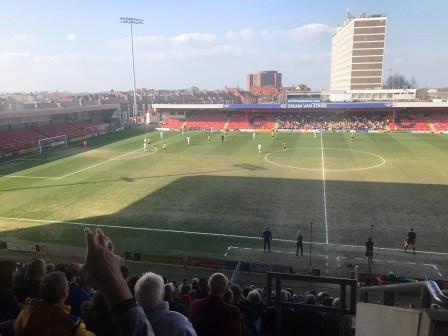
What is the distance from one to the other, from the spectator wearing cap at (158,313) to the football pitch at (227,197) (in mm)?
15237

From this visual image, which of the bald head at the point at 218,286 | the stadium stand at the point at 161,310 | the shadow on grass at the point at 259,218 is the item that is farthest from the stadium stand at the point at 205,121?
the bald head at the point at 218,286

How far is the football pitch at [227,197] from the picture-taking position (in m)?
20.5

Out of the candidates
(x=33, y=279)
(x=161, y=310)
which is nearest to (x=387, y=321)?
(x=161, y=310)

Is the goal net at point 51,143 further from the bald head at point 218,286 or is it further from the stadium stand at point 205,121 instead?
the bald head at point 218,286

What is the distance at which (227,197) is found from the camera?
27047 millimetres

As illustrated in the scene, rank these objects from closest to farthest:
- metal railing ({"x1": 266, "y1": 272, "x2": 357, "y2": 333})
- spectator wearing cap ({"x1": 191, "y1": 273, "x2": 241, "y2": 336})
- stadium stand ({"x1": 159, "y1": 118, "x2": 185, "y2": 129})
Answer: spectator wearing cap ({"x1": 191, "y1": 273, "x2": 241, "y2": 336})
metal railing ({"x1": 266, "y1": 272, "x2": 357, "y2": 333})
stadium stand ({"x1": 159, "y1": 118, "x2": 185, "y2": 129})

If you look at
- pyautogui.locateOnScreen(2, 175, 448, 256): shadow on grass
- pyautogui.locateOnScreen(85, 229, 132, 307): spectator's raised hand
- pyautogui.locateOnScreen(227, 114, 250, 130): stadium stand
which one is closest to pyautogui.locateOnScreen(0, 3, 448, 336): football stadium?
pyautogui.locateOnScreen(85, 229, 132, 307): spectator's raised hand

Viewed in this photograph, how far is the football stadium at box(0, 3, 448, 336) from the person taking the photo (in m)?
3.35

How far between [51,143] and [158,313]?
179 feet

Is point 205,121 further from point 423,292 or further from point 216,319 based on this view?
point 423,292

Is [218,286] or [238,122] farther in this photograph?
[238,122]

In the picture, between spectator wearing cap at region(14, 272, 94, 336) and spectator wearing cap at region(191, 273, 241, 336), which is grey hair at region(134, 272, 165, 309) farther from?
spectator wearing cap at region(191, 273, 241, 336)

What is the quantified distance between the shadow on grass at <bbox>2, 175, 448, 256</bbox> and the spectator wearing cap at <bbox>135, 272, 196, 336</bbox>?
15.4 m

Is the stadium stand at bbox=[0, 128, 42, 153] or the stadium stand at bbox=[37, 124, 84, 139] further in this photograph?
the stadium stand at bbox=[37, 124, 84, 139]
